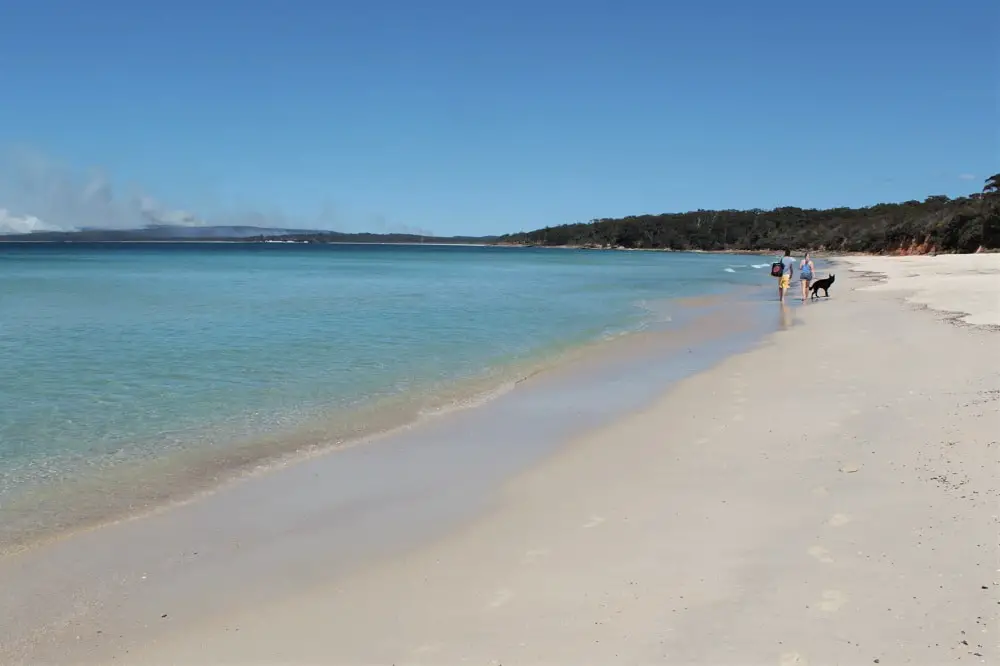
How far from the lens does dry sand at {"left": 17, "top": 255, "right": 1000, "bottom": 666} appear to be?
3658mm

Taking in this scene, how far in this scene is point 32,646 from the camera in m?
3.96

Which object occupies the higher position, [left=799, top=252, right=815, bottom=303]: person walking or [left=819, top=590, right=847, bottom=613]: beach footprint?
[left=799, top=252, right=815, bottom=303]: person walking

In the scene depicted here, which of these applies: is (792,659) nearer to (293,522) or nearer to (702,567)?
(702,567)

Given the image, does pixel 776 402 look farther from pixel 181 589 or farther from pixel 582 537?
pixel 181 589

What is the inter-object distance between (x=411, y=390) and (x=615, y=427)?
12.3 ft

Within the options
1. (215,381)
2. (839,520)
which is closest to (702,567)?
(839,520)

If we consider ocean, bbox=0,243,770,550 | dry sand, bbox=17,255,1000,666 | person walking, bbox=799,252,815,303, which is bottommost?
ocean, bbox=0,243,770,550

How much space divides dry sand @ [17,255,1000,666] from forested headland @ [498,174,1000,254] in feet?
205

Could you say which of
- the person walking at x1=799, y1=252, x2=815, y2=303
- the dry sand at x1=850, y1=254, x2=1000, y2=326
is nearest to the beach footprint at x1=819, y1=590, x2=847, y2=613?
the dry sand at x1=850, y1=254, x2=1000, y2=326

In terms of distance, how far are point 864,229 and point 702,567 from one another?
10469 cm

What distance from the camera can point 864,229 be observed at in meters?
96.8

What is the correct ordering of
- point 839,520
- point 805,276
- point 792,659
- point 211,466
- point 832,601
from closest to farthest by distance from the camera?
point 792,659
point 832,601
point 839,520
point 211,466
point 805,276

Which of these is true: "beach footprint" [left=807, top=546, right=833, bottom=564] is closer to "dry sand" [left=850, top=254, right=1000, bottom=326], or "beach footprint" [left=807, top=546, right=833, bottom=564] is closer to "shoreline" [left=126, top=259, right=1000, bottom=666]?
"shoreline" [left=126, top=259, right=1000, bottom=666]

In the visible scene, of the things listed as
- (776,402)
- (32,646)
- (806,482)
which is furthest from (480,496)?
(776,402)
